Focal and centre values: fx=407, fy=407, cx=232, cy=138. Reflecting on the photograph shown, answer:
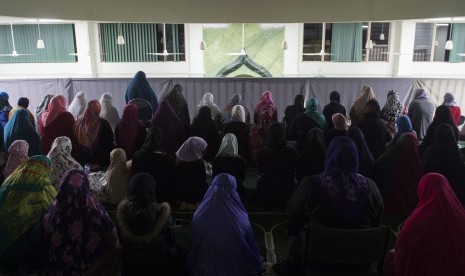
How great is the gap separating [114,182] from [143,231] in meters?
1.84

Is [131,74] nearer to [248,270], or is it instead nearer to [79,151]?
[79,151]

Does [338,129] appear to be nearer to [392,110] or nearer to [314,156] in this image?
[314,156]

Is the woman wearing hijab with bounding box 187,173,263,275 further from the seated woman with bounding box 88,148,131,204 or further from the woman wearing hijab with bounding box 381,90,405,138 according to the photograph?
the woman wearing hijab with bounding box 381,90,405,138

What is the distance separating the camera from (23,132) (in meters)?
4.80

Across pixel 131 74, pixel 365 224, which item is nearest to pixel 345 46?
pixel 131 74

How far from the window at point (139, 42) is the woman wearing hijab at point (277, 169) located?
929 cm

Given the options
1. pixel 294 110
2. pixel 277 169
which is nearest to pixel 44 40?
pixel 294 110

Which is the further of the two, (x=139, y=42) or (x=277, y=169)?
(x=139, y=42)

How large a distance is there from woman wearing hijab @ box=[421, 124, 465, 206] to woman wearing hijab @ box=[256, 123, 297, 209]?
1431mm

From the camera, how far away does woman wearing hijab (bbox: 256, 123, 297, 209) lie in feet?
14.1

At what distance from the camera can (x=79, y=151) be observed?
530 centimetres

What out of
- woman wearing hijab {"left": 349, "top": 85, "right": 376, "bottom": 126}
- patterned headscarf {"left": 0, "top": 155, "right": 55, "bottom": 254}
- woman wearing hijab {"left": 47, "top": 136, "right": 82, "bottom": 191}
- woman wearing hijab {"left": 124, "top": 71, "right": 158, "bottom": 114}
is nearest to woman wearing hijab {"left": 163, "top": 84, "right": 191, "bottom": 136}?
woman wearing hijab {"left": 124, "top": 71, "right": 158, "bottom": 114}

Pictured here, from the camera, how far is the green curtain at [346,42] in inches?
500

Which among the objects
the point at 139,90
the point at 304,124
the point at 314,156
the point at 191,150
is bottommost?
the point at 314,156
